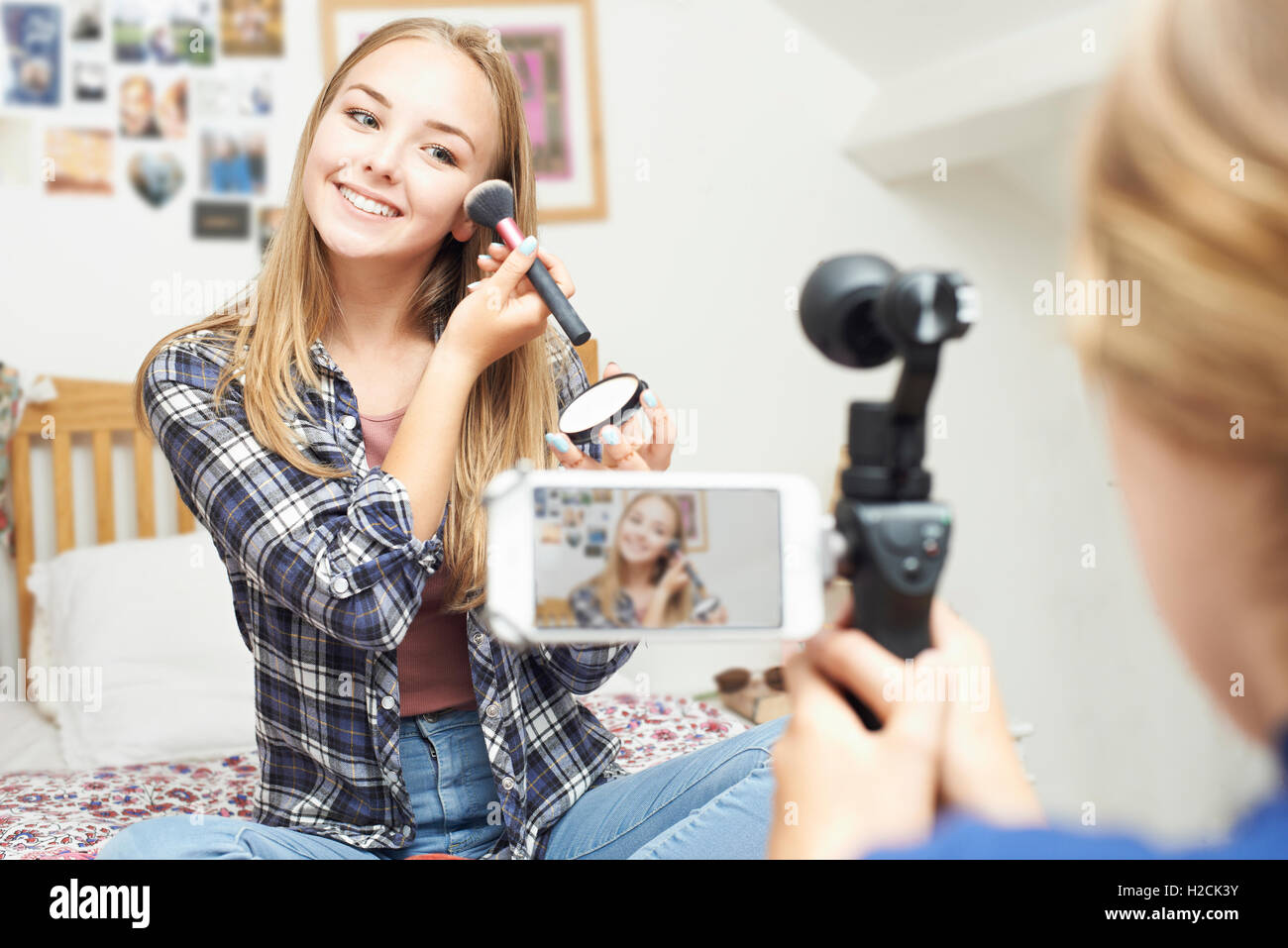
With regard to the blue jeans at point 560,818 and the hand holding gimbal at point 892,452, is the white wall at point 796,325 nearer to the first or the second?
the blue jeans at point 560,818

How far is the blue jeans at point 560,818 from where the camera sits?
2.74 ft

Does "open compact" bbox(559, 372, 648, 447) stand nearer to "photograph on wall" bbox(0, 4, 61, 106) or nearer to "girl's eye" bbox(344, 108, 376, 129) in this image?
"girl's eye" bbox(344, 108, 376, 129)

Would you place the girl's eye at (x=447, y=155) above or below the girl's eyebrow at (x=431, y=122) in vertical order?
below

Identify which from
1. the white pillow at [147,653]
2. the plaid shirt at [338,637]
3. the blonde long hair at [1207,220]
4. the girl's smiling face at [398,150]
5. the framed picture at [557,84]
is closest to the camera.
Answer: the blonde long hair at [1207,220]

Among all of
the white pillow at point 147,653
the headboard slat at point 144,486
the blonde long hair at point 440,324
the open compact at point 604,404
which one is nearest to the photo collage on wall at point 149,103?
the headboard slat at point 144,486

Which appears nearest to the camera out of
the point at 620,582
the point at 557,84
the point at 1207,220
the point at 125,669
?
the point at 1207,220

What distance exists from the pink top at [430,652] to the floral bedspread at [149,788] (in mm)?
356

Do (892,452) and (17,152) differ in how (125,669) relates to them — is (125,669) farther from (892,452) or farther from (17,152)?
(892,452)

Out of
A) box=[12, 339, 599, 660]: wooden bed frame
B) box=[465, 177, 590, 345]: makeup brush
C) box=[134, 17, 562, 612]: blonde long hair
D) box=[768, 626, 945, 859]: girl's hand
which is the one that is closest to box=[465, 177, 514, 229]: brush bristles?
box=[465, 177, 590, 345]: makeup brush

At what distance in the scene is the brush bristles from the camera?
0.92 metres

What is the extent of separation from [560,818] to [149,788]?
643 millimetres

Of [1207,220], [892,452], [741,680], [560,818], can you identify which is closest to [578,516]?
[892,452]

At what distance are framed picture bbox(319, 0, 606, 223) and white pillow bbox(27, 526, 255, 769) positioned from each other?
871mm

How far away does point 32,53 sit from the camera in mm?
1832
